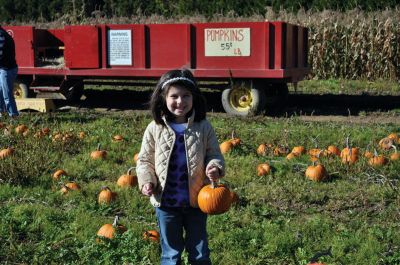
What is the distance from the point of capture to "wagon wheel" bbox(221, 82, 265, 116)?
11195mm

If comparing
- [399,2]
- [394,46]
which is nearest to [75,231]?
[394,46]

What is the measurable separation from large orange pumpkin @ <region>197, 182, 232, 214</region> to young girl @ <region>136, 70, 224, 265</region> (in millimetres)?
66

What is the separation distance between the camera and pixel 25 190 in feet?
19.4

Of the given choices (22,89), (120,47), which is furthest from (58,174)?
(22,89)

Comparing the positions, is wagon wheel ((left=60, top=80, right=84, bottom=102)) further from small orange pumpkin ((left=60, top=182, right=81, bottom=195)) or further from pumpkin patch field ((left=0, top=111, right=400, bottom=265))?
small orange pumpkin ((left=60, top=182, right=81, bottom=195))

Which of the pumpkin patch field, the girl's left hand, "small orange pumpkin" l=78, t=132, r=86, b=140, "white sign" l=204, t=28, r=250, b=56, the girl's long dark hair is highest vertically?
"white sign" l=204, t=28, r=250, b=56

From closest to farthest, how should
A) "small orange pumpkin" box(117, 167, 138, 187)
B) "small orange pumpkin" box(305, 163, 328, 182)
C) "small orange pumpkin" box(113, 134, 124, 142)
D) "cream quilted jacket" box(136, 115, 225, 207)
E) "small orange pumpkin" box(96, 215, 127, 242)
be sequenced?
"cream quilted jacket" box(136, 115, 225, 207) < "small orange pumpkin" box(96, 215, 127, 242) < "small orange pumpkin" box(117, 167, 138, 187) < "small orange pumpkin" box(305, 163, 328, 182) < "small orange pumpkin" box(113, 134, 124, 142)

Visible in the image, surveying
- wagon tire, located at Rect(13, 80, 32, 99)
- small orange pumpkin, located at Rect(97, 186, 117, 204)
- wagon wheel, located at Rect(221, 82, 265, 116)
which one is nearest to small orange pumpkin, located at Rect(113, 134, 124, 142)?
small orange pumpkin, located at Rect(97, 186, 117, 204)

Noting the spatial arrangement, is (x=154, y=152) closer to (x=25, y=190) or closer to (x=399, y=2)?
(x=25, y=190)

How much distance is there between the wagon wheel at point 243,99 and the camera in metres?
11.2

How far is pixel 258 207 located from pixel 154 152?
191 centimetres

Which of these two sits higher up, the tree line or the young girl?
the tree line

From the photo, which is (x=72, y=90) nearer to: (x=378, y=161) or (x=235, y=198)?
(x=378, y=161)

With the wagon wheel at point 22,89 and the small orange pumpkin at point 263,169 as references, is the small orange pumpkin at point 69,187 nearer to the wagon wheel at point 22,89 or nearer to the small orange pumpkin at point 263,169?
the small orange pumpkin at point 263,169
